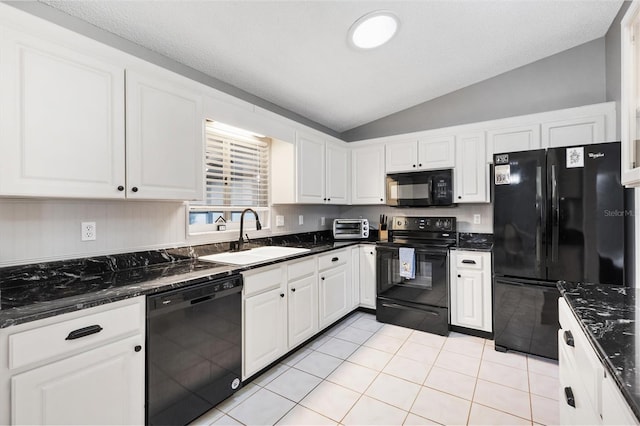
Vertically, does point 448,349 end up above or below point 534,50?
below

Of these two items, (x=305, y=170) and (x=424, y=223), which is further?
(x=424, y=223)

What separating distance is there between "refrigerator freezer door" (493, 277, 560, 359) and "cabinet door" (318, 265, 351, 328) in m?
1.43

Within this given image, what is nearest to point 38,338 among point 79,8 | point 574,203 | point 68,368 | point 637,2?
point 68,368

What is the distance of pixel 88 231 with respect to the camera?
1.79 m

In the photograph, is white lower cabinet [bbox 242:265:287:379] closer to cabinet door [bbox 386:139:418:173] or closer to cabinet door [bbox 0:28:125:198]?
cabinet door [bbox 0:28:125:198]

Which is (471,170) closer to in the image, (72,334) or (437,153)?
(437,153)

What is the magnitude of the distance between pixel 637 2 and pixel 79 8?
2.62 metres

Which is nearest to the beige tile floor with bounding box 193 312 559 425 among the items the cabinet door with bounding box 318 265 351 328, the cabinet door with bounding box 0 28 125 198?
the cabinet door with bounding box 318 265 351 328

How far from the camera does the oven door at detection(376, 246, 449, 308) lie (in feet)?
9.75

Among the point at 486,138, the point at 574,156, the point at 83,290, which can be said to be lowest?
the point at 83,290

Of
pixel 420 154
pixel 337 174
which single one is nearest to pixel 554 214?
pixel 420 154

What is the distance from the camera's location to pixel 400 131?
391 cm

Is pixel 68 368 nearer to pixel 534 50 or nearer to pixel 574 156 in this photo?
pixel 574 156

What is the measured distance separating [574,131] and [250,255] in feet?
10.2
